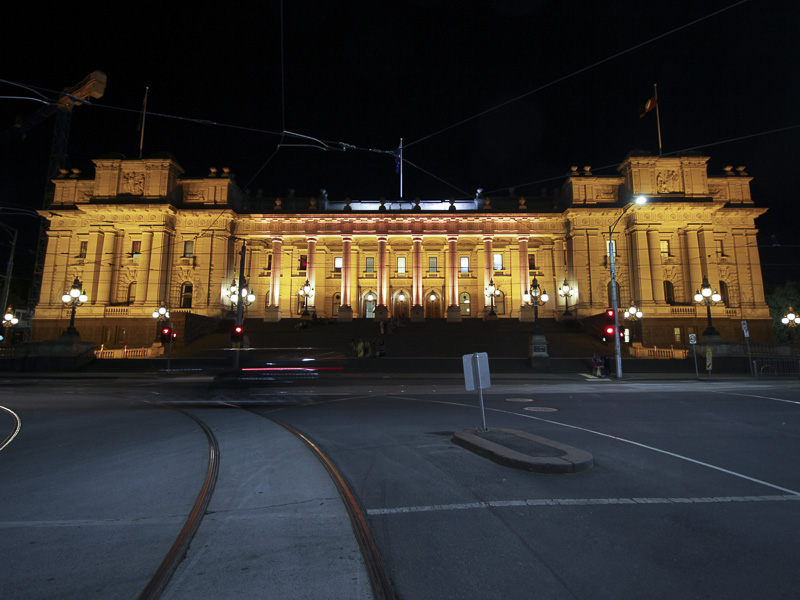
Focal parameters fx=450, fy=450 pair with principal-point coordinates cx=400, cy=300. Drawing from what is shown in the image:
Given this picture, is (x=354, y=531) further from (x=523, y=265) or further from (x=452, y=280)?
(x=523, y=265)

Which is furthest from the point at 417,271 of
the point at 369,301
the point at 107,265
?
the point at 107,265

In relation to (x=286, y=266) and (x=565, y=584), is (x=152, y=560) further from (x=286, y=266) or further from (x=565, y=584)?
(x=286, y=266)

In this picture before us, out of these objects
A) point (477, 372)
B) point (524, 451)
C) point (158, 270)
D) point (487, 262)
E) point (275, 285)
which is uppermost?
point (487, 262)

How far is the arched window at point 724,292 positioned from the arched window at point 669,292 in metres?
4.57

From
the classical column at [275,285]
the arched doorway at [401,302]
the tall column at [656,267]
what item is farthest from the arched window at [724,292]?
the classical column at [275,285]

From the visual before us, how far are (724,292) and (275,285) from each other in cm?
4508

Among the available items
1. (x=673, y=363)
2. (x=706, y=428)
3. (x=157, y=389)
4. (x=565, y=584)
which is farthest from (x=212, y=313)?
(x=565, y=584)

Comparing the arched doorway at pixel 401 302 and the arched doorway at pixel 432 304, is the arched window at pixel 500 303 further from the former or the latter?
the arched doorway at pixel 401 302

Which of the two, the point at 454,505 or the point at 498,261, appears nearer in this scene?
the point at 454,505

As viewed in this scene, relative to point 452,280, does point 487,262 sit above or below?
above

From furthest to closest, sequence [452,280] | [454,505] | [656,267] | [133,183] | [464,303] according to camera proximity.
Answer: [464,303], [452,280], [133,183], [656,267], [454,505]

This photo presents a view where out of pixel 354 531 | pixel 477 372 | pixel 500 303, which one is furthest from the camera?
pixel 500 303

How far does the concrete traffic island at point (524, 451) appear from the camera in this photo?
5.66 m

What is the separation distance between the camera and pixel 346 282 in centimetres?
4609
